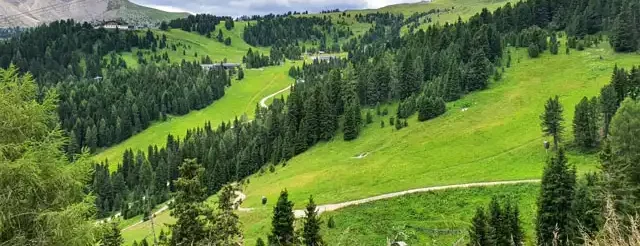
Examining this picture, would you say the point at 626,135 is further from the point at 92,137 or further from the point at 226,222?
the point at 92,137

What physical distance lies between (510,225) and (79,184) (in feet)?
130

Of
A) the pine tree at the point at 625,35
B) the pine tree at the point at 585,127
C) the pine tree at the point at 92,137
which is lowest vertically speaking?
the pine tree at the point at 92,137

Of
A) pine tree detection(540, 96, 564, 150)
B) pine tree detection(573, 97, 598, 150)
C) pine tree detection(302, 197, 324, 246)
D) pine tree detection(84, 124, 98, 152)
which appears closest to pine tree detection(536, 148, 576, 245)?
pine tree detection(302, 197, 324, 246)

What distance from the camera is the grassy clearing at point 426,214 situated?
186ft

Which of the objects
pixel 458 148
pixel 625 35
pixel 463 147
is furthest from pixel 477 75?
pixel 625 35

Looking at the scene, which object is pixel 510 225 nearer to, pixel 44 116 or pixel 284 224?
pixel 284 224

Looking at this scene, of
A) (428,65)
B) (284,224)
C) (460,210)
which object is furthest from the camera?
(428,65)

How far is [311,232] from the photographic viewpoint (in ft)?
149

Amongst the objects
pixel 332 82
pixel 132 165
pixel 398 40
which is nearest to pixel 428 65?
pixel 332 82

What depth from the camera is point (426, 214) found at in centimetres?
6353

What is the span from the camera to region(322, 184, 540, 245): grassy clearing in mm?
56625

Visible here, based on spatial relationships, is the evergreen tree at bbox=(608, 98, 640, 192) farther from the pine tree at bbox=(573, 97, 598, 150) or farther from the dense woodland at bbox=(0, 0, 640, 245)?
the pine tree at bbox=(573, 97, 598, 150)

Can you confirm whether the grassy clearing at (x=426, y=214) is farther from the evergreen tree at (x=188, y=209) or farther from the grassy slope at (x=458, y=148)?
the evergreen tree at (x=188, y=209)

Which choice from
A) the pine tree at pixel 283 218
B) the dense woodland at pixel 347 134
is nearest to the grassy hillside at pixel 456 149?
the dense woodland at pixel 347 134
